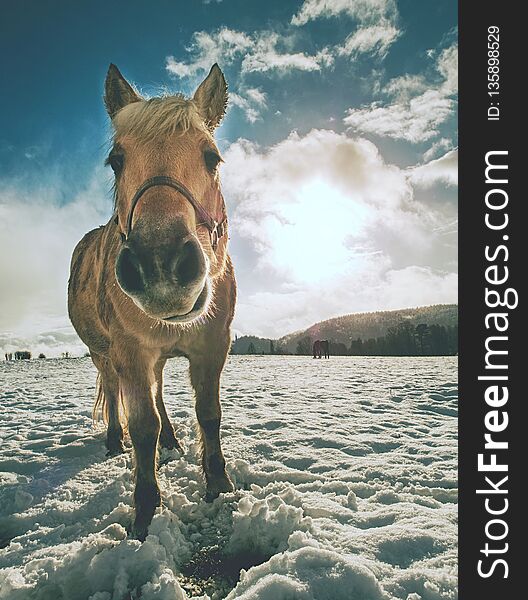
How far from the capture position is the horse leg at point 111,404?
383 centimetres

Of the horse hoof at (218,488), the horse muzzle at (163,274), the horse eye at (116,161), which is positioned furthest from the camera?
the horse hoof at (218,488)

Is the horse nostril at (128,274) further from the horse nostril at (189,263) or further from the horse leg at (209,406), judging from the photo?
the horse leg at (209,406)

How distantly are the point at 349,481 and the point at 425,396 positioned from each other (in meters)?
4.27

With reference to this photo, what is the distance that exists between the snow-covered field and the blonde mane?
2219 mm

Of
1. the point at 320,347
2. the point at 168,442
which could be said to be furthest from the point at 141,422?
the point at 320,347

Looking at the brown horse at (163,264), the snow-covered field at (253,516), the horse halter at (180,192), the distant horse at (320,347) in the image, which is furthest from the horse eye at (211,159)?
the distant horse at (320,347)

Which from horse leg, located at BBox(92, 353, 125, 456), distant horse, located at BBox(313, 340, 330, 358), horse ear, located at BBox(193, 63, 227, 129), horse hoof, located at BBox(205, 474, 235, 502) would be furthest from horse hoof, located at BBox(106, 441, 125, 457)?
distant horse, located at BBox(313, 340, 330, 358)

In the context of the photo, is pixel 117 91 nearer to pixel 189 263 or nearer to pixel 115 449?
pixel 189 263

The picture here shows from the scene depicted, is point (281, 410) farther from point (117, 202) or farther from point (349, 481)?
point (117, 202)

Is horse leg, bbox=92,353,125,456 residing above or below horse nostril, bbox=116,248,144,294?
below

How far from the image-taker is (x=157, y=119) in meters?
2.17

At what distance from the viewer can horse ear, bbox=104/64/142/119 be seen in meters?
2.76

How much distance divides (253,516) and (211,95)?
2854mm

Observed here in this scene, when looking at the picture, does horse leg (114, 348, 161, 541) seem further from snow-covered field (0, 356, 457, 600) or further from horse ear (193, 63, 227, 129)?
horse ear (193, 63, 227, 129)
